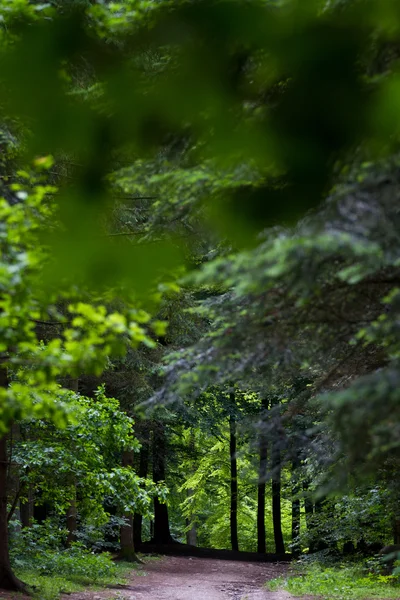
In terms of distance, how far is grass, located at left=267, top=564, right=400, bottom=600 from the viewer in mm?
10781

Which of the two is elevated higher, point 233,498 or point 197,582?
point 233,498

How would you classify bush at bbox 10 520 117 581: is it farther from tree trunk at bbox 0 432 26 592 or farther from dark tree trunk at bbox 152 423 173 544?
dark tree trunk at bbox 152 423 173 544

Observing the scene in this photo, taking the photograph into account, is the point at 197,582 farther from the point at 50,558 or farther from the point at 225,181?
the point at 225,181

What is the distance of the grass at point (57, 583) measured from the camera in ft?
31.6

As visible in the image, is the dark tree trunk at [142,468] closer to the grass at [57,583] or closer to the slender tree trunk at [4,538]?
the grass at [57,583]

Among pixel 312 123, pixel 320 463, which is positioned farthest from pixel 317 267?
pixel 320 463

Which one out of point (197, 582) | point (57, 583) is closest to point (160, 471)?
point (197, 582)

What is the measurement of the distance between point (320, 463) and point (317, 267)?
4.12 m

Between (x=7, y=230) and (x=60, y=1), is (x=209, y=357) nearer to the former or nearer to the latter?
(x=7, y=230)

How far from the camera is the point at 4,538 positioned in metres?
9.62

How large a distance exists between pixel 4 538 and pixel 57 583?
1.77 m

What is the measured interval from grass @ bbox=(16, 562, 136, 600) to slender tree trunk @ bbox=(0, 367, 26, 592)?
34cm

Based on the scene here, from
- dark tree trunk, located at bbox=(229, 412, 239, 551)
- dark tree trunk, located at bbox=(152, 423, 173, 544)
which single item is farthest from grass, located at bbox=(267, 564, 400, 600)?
dark tree trunk, located at bbox=(229, 412, 239, 551)

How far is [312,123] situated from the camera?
3070 millimetres
